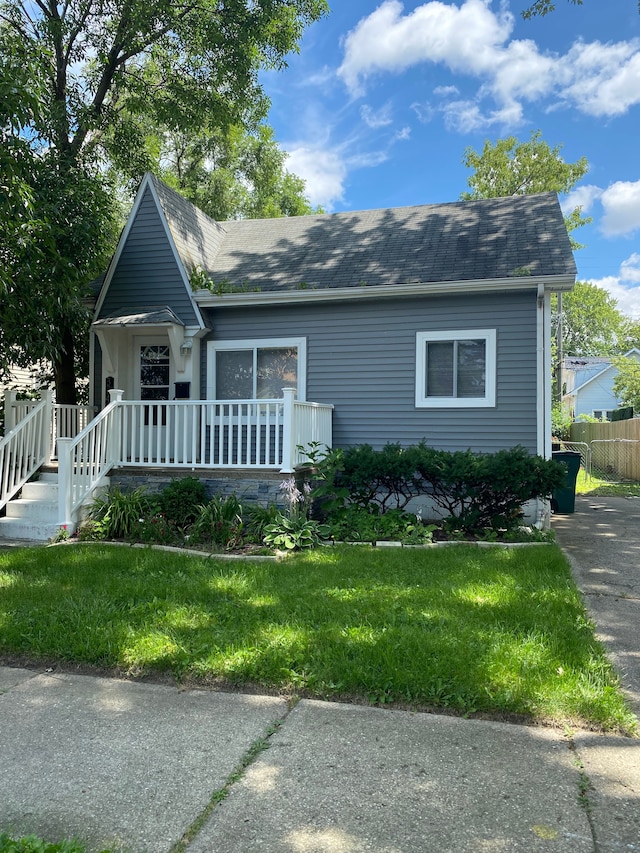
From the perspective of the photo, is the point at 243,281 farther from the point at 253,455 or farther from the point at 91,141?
the point at 91,141

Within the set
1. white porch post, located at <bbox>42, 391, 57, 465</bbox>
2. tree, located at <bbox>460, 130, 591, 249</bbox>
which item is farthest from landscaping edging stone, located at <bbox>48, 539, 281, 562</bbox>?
tree, located at <bbox>460, 130, 591, 249</bbox>

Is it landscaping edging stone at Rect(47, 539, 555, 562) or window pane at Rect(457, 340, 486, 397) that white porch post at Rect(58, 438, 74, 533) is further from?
window pane at Rect(457, 340, 486, 397)

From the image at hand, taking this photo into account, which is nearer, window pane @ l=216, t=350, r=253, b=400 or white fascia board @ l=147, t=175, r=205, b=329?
white fascia board @ l=147, t=175, r=205, b=329

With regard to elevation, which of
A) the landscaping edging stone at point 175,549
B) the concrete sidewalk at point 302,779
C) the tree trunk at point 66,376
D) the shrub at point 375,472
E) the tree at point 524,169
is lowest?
the concrete sidewalk at point 302,779

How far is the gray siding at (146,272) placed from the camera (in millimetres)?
10086

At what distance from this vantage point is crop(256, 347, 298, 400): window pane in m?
10.0

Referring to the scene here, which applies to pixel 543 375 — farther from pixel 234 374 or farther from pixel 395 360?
pixel 234 374

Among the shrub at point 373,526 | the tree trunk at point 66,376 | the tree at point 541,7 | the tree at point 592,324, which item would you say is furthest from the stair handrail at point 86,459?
the tree at point 592,324

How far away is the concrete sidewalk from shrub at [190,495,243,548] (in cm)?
398

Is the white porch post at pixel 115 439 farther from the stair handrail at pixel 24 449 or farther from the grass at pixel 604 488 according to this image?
the grass at pixel 604 488

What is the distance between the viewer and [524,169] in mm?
27641

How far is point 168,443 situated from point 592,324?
57215 millimetres

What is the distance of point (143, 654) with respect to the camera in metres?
3.84

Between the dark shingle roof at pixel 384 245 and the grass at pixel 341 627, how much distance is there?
4.83 metres
